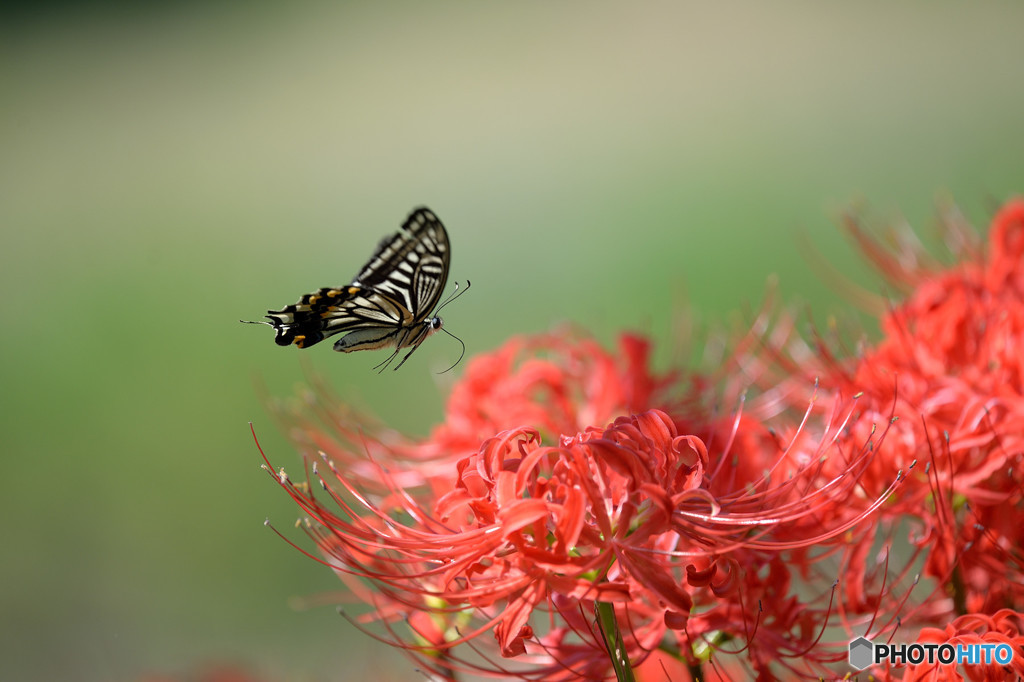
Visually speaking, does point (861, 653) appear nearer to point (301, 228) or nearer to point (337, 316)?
point (337, 316)

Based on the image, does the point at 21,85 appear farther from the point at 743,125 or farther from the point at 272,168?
the point at 743,125

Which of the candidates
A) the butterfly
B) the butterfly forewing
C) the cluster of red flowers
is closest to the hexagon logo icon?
the cluster of red flowers

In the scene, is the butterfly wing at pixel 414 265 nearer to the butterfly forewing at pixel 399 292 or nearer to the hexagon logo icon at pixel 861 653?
the butterfly forewing at pixel 399 292

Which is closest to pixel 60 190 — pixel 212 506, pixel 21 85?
pixel 21 85

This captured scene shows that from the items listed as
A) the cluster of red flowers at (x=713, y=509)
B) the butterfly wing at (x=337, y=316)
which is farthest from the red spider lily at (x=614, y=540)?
the butterfly wing at (x=337, y=316)

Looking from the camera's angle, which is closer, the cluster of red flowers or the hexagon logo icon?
the cluster of red flowers

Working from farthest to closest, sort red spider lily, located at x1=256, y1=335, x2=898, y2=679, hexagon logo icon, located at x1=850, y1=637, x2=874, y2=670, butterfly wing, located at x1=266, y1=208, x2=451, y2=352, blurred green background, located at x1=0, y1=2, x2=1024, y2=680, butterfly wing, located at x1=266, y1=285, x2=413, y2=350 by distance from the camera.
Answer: blurred green background, located at x1=0, y1=2, x2=1024, y2=680, butterfly wing, located at x1=266, y1=208, x2=451, y2=352, butterfly wing, located at x1=266, y1=285, x2=413, y2=350, hexagon logo icon, located at x1=850, y1=637, x2=874, y2=670, red spider lily, located at x1=256, y1=335, x2=898, y2=679

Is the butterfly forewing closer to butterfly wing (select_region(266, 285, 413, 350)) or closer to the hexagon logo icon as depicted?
butterfly wing (select_region(266, 285, 413, 350))

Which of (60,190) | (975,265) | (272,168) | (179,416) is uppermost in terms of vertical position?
(272,168)
